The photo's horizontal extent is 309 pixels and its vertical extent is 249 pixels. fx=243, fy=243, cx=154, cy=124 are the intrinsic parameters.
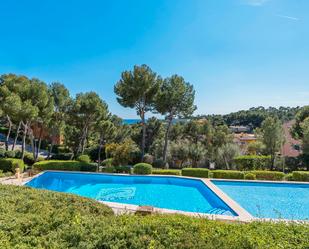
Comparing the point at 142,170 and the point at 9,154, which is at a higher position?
the point at 9,154

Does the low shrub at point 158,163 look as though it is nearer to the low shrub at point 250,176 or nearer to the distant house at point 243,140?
the low shrub at point 250,176

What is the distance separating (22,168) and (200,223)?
15.9 metres

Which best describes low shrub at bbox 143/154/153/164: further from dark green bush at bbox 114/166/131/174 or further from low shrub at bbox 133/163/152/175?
low shrub at bbox 133/163/152/175

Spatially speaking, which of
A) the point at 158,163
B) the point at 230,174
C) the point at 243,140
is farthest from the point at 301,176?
the point at 243,140

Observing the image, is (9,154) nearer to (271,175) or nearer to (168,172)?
(168,172)

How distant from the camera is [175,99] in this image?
2152 centimetres

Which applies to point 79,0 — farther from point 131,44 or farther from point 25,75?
point 25,75

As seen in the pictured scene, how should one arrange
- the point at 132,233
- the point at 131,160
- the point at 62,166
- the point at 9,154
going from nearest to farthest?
the point at 132,233
the point at 62,166
the point at 9,154
the point at 131,160

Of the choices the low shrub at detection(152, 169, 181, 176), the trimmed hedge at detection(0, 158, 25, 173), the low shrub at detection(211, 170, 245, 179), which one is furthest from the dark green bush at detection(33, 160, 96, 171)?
Result: the low shrub at detection(211, 170, 245, 179)

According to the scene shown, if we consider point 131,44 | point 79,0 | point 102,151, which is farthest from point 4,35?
point 102,151

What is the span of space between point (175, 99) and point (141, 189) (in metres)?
9.73

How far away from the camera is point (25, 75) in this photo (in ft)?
63.9

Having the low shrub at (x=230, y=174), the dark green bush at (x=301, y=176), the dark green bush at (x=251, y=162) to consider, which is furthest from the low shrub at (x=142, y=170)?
the dark green bush at (x=301, y=176)

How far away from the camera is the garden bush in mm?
2992
